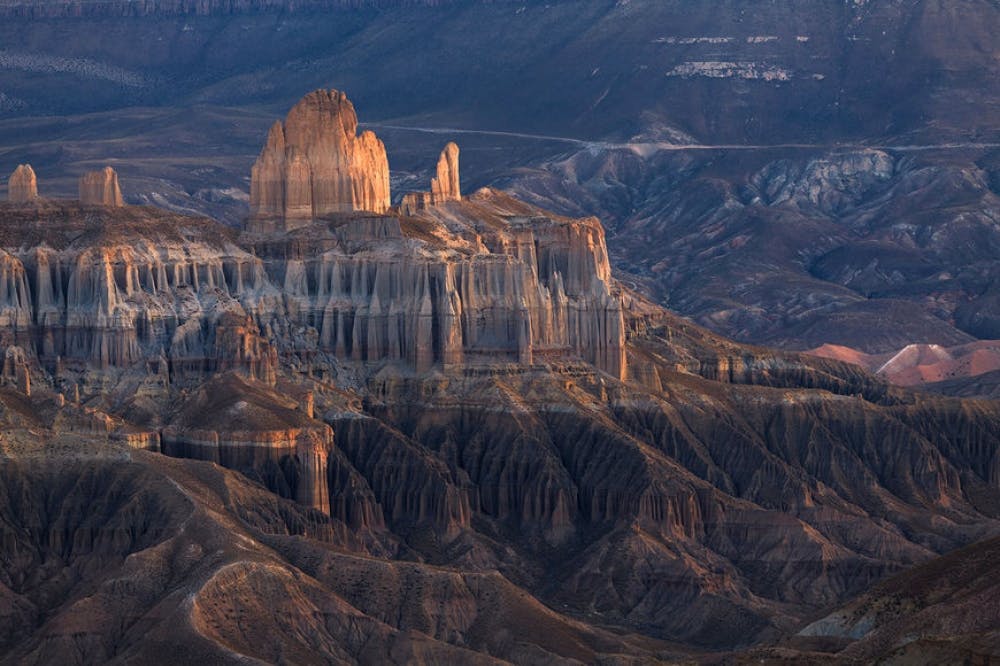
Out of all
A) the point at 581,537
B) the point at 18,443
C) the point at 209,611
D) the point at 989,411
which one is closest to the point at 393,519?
the point at 581,537

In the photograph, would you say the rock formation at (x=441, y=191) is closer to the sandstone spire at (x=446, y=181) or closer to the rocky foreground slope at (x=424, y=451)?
the sandstone spire at (x=446, y=181)

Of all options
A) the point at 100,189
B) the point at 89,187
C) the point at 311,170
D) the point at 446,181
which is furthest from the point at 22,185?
the point at 446,181

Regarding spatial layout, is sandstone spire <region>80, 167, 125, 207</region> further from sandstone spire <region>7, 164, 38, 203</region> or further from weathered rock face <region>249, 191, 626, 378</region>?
weathered rock face <region>249, 191, 626, 378</region>

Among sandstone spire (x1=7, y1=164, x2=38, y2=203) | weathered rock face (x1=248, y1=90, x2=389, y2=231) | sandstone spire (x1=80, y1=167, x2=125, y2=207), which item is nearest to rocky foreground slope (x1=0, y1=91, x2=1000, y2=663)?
weathered rock face (x1=248, y1=90, x2=389, y2=231)

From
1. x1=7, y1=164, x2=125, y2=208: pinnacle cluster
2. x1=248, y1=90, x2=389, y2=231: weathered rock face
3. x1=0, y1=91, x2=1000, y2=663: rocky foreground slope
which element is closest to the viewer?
x1=0, y1=91, x2=1000, y2=663: rocky foreground slope

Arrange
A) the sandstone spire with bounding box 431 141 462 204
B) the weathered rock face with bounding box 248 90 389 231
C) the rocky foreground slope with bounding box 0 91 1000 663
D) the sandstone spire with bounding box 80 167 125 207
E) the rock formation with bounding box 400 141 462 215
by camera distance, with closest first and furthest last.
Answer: the rocky foreground slope with bounding box 0 91 1000 663 < the weathered rock face with bounding box 248 90 389 231 < the sandstone spire with bounding box 80 167 125 207 < the rock formation with bounding box 400 141 462 215 < the sandstone spire with bounding box 431 141 462 204

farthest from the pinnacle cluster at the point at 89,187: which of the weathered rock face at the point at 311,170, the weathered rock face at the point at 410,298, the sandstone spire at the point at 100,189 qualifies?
the weathered rock face at the point at 410,298

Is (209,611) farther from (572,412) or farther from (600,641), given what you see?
(572,412)
